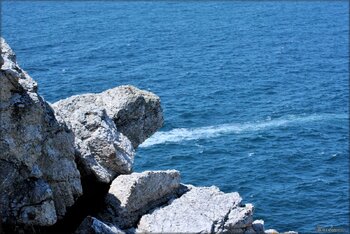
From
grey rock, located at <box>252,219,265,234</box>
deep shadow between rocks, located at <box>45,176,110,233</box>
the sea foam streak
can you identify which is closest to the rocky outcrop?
deep shadow between rocks, located at <box>45,176,110,233</box>

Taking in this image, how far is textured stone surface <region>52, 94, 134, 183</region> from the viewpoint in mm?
31156

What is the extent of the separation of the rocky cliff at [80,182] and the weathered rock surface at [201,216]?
0.16 feet

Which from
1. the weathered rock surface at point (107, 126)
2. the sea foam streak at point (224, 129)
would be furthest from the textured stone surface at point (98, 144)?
the sea foam streak at point (224, 129)

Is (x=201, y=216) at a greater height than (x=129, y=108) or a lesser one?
A: lesser

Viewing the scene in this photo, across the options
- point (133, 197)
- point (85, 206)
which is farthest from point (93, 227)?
point (85, 206)

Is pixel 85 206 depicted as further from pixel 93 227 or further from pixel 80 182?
pixel 93 227

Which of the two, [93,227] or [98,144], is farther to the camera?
[98,144]

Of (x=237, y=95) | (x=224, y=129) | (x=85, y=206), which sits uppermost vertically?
(x=85, y=206)

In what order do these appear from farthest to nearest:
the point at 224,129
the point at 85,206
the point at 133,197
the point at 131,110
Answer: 1. the point at 224,129
2. the point at 131,110
3. the point at 85,206
4. the point at 133,197

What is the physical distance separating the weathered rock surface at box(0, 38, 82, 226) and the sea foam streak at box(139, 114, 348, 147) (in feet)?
238

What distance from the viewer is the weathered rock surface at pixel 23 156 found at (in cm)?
2641

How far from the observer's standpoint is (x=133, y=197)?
101 ft

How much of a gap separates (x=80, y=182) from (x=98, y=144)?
3090 mm

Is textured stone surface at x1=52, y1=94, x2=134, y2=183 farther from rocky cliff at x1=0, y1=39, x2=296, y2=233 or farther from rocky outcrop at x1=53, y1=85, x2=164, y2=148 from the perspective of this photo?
rocky outcrop at x1=53, y1=85, x2=164, y2=148
